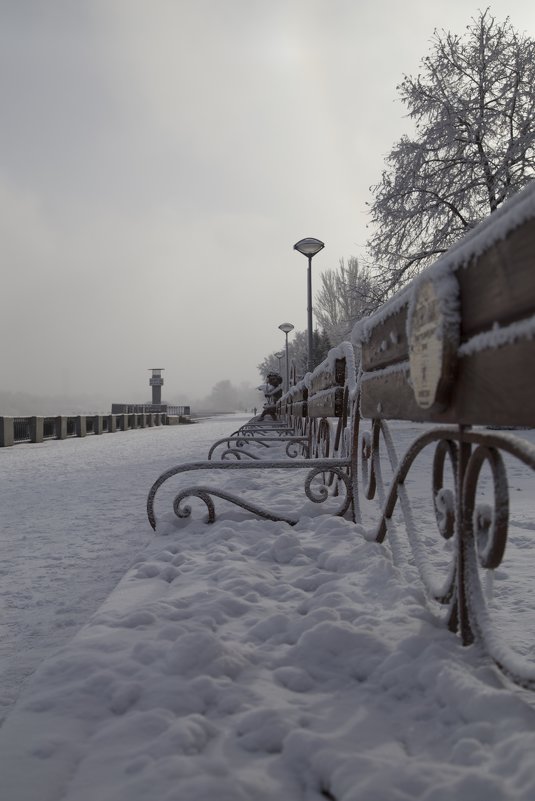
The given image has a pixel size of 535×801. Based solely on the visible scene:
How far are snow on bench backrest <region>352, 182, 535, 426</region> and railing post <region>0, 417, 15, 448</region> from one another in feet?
49.1

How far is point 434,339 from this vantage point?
1461 millimetres

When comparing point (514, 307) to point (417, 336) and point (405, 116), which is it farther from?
point (405, 116)

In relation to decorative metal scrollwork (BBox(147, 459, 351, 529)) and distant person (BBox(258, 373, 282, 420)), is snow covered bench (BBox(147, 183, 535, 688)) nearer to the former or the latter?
decorative metal scrollwork (BBox(147, 459, 351, 529))

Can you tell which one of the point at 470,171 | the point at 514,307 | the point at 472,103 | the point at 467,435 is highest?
the point at 472,103

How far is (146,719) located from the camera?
1.31m

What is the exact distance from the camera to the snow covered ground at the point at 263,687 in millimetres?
1120

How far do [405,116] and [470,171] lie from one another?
3282mm

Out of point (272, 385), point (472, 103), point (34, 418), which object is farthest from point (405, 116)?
point (34, 418)

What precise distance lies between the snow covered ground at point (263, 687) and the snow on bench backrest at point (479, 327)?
27.0 inches

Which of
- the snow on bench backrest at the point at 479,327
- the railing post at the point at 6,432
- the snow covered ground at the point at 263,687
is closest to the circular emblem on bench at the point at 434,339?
the snow on bench backrest at the point at 479,327

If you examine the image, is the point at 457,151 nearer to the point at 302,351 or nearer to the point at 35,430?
the point at 35,430

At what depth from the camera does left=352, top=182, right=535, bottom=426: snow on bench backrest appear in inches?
42.0

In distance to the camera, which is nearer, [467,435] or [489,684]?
[489,684]

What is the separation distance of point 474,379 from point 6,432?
15.6m
